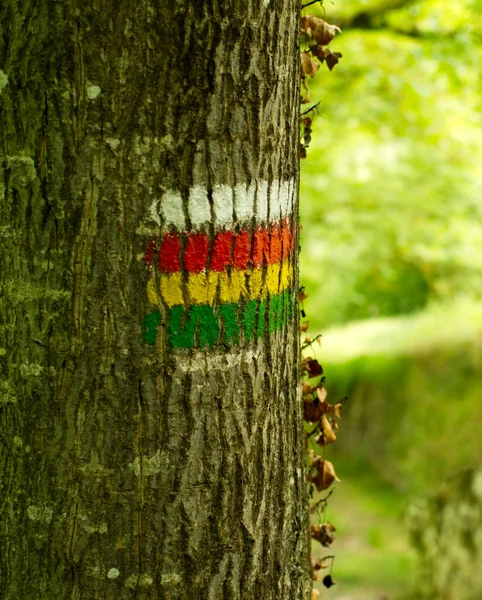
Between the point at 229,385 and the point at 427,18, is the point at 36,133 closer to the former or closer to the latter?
the point at 229,385

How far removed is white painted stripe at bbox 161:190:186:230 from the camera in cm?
132

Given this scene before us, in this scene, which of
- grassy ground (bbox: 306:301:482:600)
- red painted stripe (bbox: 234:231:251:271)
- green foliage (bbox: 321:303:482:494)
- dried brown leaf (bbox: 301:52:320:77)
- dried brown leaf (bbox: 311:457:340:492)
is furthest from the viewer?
green foliage (bbox: 321:303:482:494)

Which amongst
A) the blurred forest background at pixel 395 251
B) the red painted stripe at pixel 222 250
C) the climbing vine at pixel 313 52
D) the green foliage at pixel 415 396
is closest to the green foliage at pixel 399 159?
the blurred forest background at pixel 395 251

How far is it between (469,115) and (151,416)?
274 inches

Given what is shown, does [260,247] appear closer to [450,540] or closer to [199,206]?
[199,206]

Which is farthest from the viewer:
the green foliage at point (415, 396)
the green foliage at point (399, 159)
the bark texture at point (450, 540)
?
the green foliage at point (399, 159)

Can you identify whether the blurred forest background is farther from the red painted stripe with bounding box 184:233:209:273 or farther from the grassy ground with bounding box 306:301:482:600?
the red painted stripe with bounding box 184:233:209:273

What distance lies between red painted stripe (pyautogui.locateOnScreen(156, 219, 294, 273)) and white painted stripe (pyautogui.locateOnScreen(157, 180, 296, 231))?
0.02 metres

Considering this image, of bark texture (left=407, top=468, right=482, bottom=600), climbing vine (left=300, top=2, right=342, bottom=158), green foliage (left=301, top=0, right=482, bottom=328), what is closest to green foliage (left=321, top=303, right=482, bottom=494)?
bark texture (left=407, top=468, right=482, bottom=600)

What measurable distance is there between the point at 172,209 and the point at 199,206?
0.17ft

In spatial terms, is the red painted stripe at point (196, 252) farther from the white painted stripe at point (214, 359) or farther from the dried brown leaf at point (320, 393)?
the dried brown leaf at point (320, 393)

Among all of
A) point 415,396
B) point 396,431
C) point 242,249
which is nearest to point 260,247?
point 242,249

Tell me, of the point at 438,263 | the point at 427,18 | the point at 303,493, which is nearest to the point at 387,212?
the point at 438,263

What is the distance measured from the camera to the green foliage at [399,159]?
6.70m
